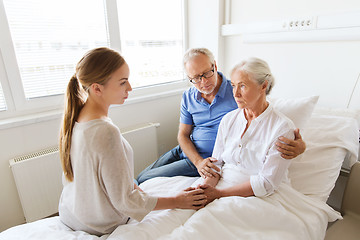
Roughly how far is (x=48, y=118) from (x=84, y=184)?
995 millimetres

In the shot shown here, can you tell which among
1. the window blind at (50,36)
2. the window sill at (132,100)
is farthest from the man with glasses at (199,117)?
the window blind at (50,36)

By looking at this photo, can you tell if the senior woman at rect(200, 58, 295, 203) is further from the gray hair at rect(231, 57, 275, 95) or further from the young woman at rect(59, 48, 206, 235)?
the young woman at rect(59, 48, 206, 235)

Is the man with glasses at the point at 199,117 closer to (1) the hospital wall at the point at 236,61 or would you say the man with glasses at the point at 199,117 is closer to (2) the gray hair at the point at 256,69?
(2) the gray hair at the point at 256,69

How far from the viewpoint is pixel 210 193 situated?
1209 mm

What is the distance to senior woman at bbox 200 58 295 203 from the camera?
1123mm

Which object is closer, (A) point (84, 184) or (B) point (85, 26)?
(A) point (84, 184)

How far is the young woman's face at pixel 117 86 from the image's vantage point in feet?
3.27

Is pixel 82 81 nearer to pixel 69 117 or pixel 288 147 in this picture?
pixel 69 117

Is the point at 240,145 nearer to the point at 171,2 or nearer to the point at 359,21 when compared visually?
the point at 359,21

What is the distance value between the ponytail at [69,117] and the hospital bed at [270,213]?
0.94 feet

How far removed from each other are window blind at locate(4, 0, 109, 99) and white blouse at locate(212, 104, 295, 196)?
132 cm

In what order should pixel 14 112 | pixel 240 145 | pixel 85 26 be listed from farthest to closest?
pixel 85 26 → pixel 14 112 → pixel 240 145

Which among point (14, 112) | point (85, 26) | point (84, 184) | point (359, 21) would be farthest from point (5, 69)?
point (359, 21)

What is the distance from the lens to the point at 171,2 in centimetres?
247
